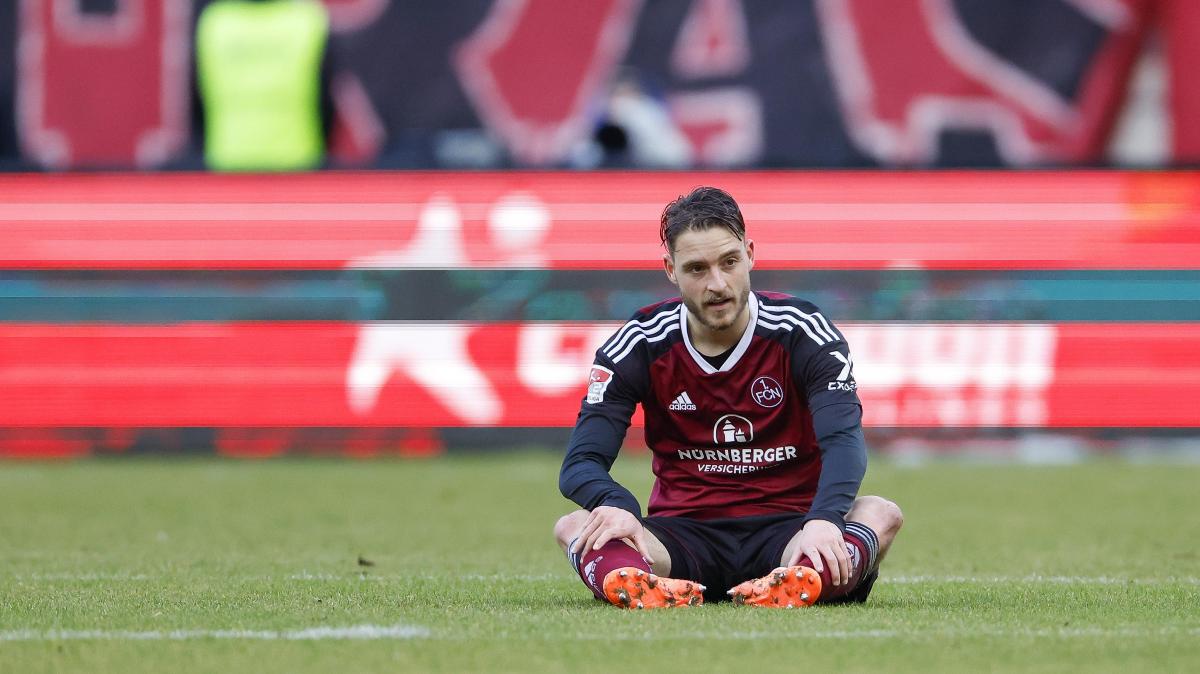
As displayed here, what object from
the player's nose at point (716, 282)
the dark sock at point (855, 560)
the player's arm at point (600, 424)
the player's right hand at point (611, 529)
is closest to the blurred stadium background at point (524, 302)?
the dark sock at point (855, 560)

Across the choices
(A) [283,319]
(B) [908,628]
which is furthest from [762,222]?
(B) [908,628]

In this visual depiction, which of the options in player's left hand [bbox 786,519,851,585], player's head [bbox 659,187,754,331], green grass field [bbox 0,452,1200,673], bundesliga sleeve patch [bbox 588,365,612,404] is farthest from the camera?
bundesliga sleeve patch [bbox 588,365,612,404]

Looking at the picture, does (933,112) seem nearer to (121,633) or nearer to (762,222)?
(762,222)

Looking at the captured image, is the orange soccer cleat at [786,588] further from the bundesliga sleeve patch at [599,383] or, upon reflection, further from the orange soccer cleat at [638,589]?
the bundesliga sleeve patch at [599,383]

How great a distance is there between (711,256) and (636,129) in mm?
9553

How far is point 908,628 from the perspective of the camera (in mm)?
4809

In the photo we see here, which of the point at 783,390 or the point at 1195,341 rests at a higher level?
the point at 783,390

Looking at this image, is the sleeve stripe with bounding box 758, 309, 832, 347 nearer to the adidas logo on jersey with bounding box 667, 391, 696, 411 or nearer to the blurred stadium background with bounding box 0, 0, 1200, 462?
the adidas logo on jersey with bounding box 667, 391, 696, 411

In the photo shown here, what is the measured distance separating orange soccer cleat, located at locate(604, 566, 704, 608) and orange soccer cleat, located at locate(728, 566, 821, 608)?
0.69ft

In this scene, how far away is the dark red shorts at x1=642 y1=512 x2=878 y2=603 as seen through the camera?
17.9 feet

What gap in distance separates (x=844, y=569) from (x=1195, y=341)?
277 inches

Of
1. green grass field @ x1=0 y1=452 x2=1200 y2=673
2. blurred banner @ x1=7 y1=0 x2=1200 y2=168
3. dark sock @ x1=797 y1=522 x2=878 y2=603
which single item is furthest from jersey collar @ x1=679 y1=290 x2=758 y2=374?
blurred banner @ x1=7 y1=0 x2=1200 y2=168

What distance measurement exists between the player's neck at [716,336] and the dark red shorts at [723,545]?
19.9 inches

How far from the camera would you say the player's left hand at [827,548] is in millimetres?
5023
